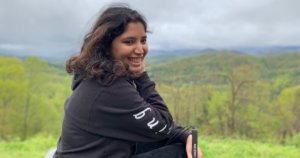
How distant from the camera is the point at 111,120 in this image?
5.79 ft

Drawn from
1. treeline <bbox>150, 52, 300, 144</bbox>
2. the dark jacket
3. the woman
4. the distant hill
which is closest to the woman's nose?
the woman

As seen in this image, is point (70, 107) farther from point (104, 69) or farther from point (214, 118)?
point (214, 118)

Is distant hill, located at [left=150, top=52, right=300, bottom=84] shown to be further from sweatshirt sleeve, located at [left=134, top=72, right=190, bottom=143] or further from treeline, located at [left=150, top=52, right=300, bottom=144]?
sweatshirt sleeve, located at [left=134, top=72, right=190, bottom=143]

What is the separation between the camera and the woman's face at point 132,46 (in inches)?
74.0

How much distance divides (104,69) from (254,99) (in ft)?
91.1

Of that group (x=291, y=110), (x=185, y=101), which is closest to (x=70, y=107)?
(x=185, y=101)

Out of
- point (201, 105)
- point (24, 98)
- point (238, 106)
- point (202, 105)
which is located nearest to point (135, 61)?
point (24, 98)

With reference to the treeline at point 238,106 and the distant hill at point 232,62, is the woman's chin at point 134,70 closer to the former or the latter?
the treeline at point 238,106

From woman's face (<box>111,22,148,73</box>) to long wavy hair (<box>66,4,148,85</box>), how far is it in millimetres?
19

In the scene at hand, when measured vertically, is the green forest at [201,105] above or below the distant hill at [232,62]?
below

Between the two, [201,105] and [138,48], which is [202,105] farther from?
[138,48]

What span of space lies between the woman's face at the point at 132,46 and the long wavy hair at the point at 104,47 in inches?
0.7

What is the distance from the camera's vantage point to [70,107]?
1850 mm

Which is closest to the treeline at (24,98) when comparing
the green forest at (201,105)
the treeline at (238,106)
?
the green forest at (201,105)
